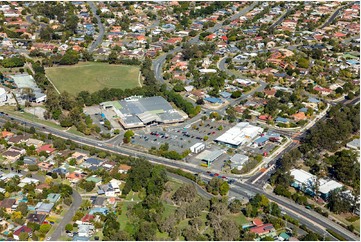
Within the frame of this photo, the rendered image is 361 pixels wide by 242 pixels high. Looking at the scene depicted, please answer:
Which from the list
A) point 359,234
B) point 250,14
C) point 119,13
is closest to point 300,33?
point 250,14

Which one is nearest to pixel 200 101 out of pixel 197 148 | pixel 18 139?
pixel 197 148

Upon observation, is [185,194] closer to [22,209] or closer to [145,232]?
[145,232]

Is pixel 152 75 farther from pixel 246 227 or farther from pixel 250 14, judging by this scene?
pixel 250 14

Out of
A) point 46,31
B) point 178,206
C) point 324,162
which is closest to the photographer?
point 178,206

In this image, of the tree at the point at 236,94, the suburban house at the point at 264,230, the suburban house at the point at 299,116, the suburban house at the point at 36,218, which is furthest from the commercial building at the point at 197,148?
the suburban house at the point at 36,218

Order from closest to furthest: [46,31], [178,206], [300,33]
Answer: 1. [178,206]
2. [46,31]
3. [300,33]

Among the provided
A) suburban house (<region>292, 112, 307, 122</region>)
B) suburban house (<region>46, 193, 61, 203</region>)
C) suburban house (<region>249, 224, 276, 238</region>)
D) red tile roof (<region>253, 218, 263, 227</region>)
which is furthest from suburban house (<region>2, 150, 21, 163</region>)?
suburban house (<region>292, 112, 307, 122</region>)

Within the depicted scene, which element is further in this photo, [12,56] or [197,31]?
[197,31]
